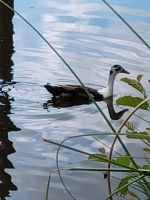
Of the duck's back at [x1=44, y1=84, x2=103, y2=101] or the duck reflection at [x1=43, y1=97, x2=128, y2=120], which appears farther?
the duck's back at [x1=44, y1=84, x2=103, y2=101]

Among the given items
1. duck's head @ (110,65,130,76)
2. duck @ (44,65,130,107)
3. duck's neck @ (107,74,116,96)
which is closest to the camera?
duck @ (44,65,130,107)

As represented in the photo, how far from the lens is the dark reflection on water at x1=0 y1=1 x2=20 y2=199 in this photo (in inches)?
172

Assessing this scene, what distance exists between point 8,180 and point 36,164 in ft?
1.48

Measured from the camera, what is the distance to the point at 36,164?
4770mm

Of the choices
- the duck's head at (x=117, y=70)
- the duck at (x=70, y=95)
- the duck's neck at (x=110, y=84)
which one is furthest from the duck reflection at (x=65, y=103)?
the duck's head at (x=117, y=70)

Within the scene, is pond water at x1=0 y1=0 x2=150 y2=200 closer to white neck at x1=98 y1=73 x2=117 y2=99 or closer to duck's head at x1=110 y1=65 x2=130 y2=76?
white neck at x1=98 y1=73 x2=117 y2=99

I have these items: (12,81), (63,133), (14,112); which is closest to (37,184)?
(63,133)

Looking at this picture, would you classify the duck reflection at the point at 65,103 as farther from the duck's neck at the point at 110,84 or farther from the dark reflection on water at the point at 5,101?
the dark reflection on water at the point at 5,101

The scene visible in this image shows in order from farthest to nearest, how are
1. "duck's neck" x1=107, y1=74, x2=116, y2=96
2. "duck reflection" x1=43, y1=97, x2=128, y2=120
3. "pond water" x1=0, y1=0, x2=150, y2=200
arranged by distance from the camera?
"duck's neck" x1=107, y1=74, x2=116, y2=96, "duck reflection" x1=43, y1=97, x2=128, y2=120, "pond water" x1=0, y1=0, x2=150, y2=200

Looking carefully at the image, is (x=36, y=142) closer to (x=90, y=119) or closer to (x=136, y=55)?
(x=90, y=119)

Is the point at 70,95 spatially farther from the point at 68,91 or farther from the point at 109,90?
the point at 109,90

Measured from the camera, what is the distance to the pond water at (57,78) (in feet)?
14.8

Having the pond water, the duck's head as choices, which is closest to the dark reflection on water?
the pond water

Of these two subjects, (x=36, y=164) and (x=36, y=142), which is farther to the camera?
(x=36, y=142)
